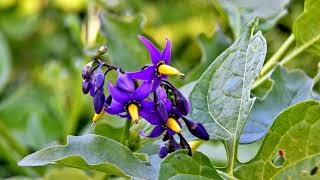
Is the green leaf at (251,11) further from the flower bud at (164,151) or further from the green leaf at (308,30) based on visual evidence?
the flower bud at (164,151)

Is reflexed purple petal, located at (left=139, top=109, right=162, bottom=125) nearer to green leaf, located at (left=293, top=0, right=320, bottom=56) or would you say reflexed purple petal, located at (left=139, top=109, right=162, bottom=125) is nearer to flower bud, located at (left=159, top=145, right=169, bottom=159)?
flower bud, located at (left=159, top=145, right=169, bottom=159)

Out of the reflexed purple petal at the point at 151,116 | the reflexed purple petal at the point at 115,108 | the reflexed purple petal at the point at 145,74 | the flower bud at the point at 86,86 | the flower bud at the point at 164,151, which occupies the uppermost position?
the reflexed purple petal at the point at 145,74

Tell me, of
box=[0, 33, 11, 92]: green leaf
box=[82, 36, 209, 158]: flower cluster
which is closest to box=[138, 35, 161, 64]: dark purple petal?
box=[82, 36, 209, 158]: flower cluster

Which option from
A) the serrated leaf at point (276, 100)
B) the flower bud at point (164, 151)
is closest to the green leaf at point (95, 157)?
the flower bud at point (164, 151)

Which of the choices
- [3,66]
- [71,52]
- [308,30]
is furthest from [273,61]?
[71,52]

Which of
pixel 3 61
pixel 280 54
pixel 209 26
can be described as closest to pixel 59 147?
pixel 280 54
